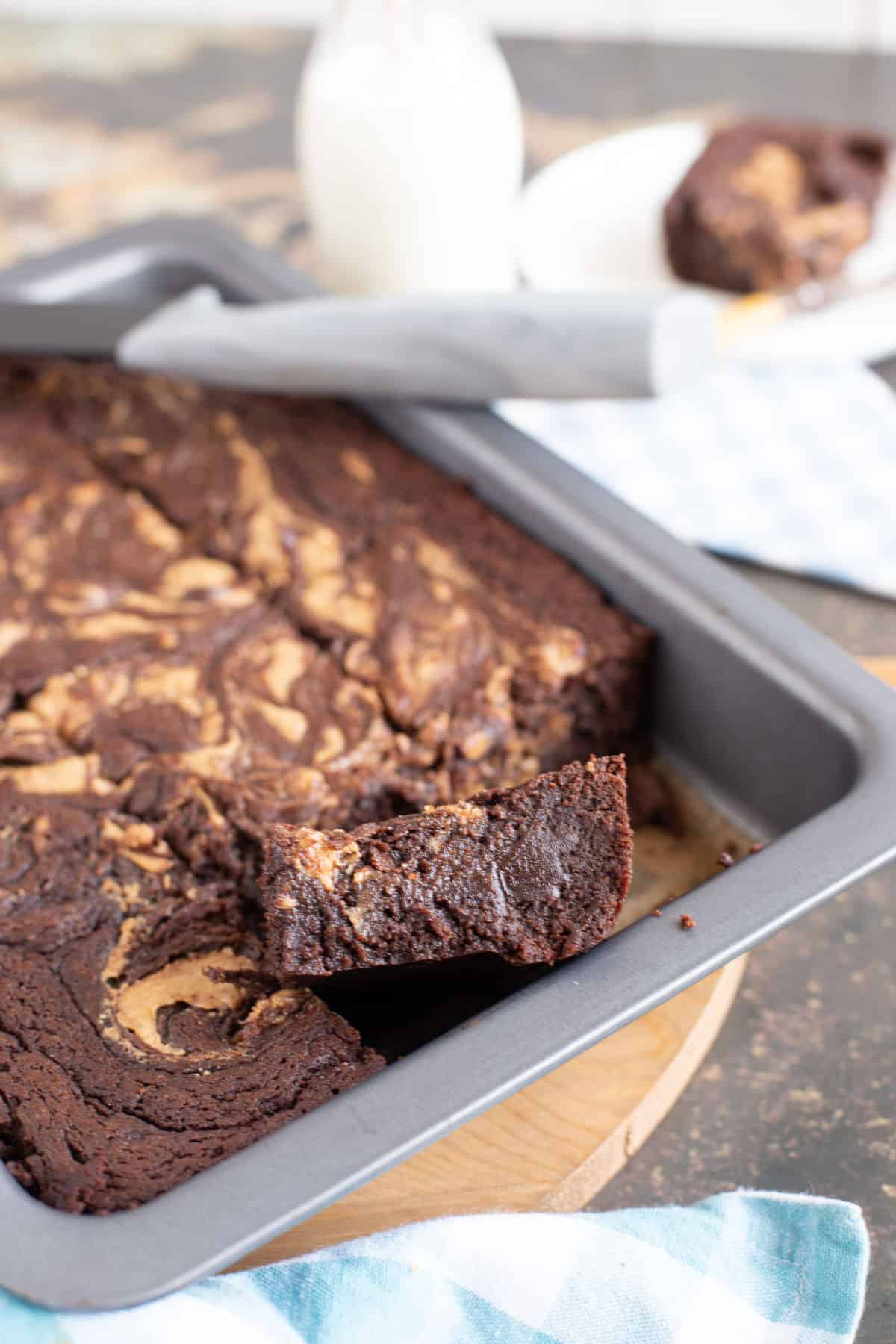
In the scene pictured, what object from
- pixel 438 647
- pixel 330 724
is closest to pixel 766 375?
pixel 438 647

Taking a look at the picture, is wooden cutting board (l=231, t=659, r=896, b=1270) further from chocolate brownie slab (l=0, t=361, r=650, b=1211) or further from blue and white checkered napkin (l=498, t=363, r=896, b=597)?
blue and white checkered napkin (l=498, t=363, r=896, b=597)

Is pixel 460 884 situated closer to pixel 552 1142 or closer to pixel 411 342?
pixel 552 1142

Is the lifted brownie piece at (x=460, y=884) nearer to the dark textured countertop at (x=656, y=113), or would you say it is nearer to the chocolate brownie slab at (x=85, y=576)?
the dark textured countertop at (x=656, y=113)

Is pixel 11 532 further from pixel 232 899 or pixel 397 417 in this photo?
pixel 232 899

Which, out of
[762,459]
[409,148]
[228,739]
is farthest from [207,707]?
[409,148]

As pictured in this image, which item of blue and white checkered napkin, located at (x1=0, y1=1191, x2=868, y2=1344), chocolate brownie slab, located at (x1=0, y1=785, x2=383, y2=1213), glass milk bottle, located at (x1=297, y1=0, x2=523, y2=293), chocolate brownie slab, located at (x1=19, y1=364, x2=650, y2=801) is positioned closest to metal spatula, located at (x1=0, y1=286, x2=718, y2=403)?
chocolate brownie slab, located at (x1=19, y1=364, x2=650, y2=801)

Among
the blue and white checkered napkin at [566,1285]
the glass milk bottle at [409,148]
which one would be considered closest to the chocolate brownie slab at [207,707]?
the blue and white checkered napkin at [566,1285]
